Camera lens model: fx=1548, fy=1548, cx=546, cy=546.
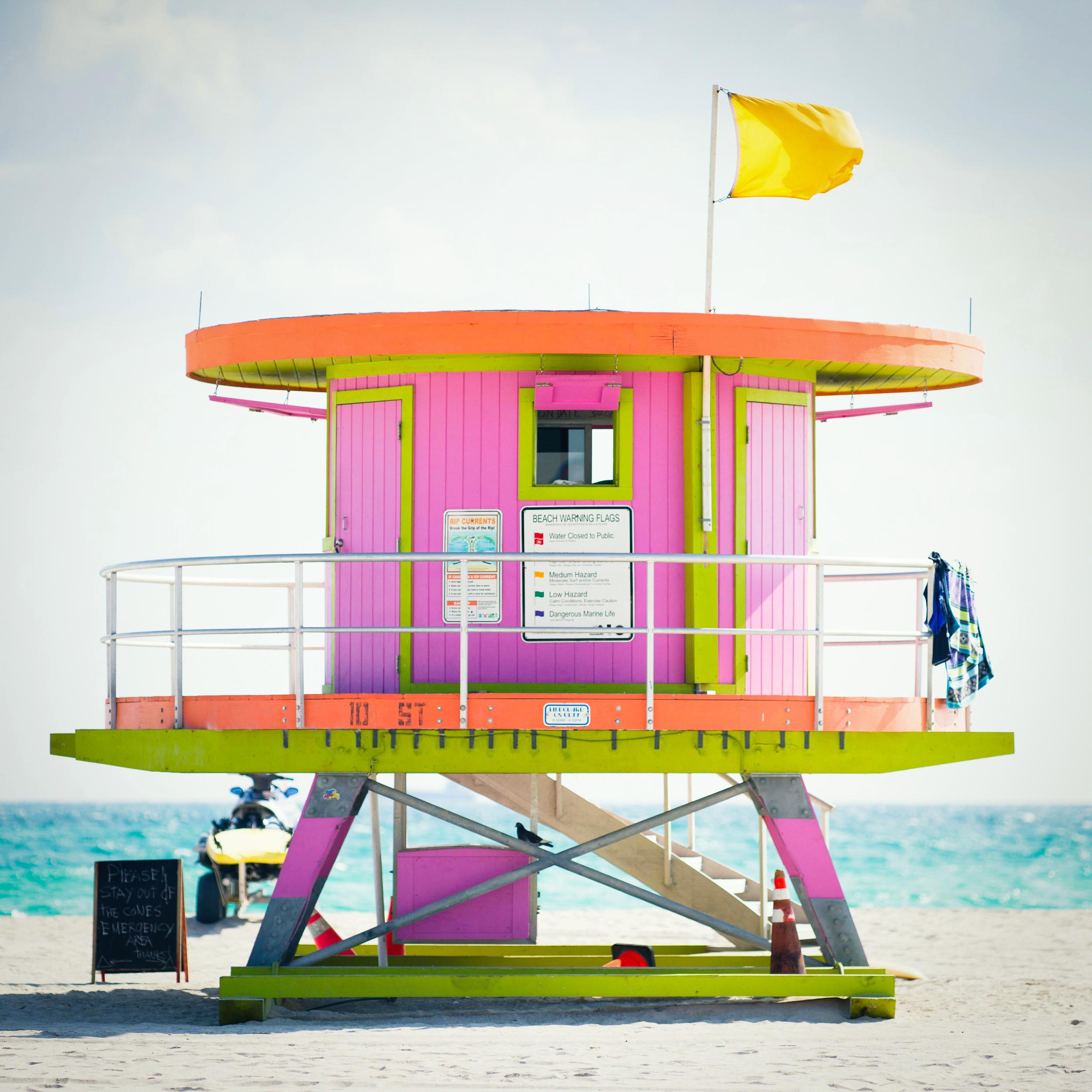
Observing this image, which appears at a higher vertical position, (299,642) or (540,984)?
(299,642)

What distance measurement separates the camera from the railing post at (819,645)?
37.1 ft

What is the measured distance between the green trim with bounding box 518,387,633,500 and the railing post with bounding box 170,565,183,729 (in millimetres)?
2755

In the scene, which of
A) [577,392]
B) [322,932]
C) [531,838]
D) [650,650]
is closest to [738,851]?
[322,932]

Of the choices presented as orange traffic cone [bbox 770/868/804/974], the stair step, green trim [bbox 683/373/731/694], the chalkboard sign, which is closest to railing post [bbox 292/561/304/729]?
green trim [bbox 683/373/731/694]

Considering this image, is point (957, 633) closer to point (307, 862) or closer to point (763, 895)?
point (763, 895)

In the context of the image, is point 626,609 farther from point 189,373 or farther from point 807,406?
point 189,373

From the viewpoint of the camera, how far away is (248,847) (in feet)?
66.9

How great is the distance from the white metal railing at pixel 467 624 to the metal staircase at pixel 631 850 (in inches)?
77.3

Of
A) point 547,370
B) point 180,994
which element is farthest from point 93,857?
point 547,370

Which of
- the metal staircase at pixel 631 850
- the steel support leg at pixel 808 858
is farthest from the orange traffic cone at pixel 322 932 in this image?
the steel support leg at pixel 808 858

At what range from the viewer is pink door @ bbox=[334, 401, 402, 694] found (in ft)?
41.7

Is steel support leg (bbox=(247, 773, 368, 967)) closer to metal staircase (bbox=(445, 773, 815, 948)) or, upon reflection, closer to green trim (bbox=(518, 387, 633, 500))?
metal staircase (bbox=(445, 773, 815, 948))

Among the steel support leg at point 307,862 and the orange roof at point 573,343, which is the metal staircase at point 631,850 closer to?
the steel support leg at point 307,862

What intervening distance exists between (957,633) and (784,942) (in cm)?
275
